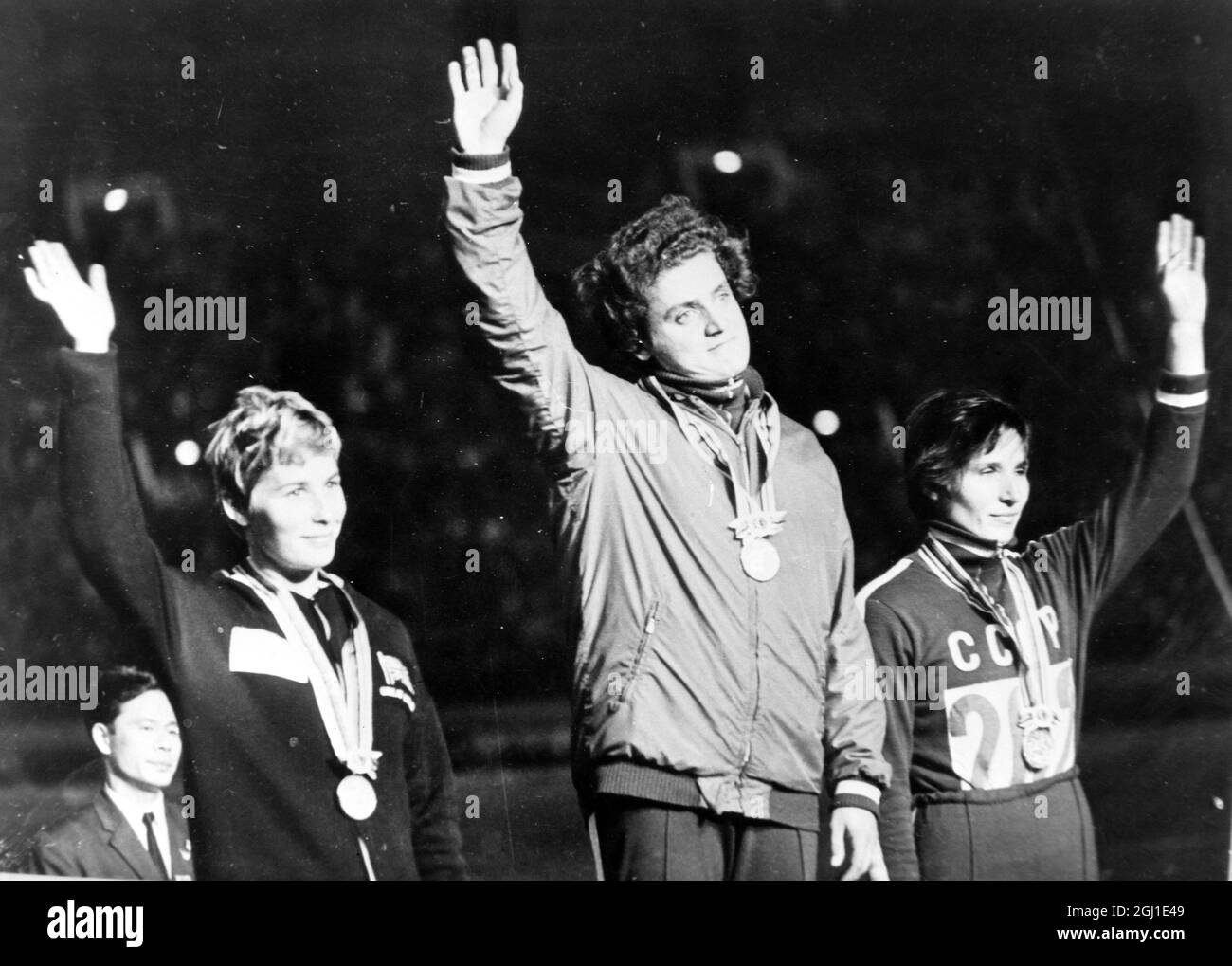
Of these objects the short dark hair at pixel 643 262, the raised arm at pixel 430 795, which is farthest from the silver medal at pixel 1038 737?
the raised arm at pixel 430 795

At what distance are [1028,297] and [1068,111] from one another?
486 millimetres

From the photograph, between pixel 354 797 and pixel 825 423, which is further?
pixel 825 423

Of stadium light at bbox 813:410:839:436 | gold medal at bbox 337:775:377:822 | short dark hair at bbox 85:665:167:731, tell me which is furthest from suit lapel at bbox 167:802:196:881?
stadium light at bbox 813:410:839:436

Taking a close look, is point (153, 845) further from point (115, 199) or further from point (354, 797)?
point (115, 199)

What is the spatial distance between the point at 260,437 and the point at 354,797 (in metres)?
0.90

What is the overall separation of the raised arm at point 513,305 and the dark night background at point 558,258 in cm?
8

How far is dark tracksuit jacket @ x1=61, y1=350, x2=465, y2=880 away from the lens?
321 centimetres

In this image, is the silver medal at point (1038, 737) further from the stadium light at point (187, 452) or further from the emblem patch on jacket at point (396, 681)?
the stadium light at point (187, 452)

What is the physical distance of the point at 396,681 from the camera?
3295 millimetres

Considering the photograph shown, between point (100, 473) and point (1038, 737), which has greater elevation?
point (100, 473)

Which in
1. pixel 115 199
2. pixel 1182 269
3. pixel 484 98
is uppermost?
pixel 484 98
